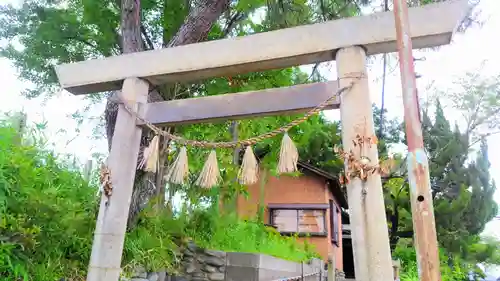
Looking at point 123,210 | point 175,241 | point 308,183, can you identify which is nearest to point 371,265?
point 123,210

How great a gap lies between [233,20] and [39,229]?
5.34 metres

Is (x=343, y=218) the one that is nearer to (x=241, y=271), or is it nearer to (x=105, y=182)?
(x=241, y=271)

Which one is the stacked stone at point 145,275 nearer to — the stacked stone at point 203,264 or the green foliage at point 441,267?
the stacked stone at point 203,264

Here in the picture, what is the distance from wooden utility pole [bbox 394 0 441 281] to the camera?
2.01 m

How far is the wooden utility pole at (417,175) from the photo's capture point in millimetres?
2014

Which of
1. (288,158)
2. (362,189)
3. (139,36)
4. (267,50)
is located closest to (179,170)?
(288,158)

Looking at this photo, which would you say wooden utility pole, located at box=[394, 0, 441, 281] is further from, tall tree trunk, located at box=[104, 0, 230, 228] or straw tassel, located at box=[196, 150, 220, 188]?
tall tree trunk, located at box=[104, 0, 230, 228]

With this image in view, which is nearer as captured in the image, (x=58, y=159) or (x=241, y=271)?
(x=58, y=159)

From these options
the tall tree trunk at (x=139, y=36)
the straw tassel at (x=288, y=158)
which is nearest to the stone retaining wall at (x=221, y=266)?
the tall tree trunk at (x=139, y=36)

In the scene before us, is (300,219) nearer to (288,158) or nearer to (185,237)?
(185,237)

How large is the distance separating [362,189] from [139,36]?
4213 millimetres

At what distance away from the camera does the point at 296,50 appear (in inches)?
131

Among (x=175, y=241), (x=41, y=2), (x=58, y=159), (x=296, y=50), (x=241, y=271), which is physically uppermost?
(x=41, y=2)

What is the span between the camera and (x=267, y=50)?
342 centimetres
